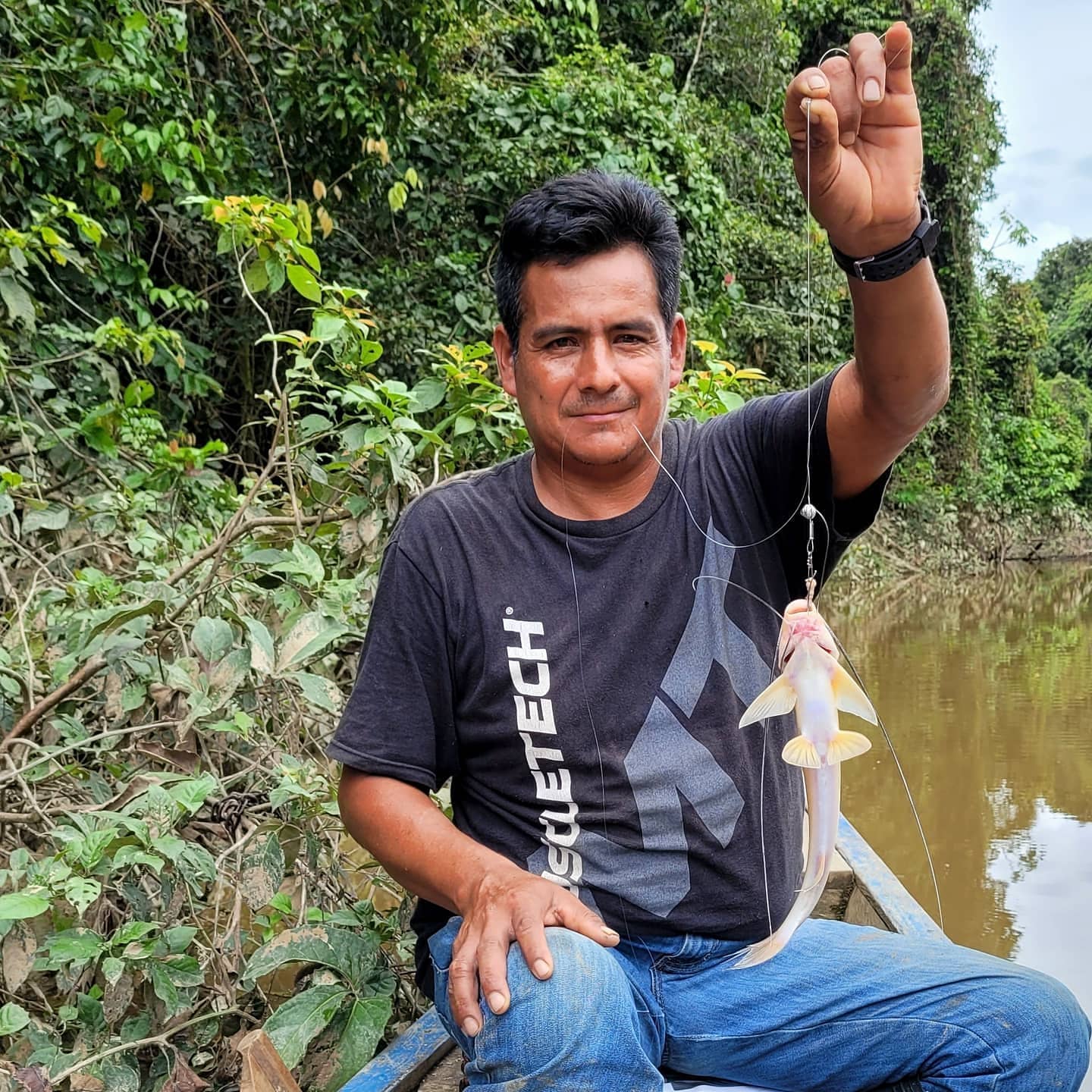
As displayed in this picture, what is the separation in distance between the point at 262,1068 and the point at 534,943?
0.59 meters

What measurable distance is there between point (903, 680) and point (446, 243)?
459 cm

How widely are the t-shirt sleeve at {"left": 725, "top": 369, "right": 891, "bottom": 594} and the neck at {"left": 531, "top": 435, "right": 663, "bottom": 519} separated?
17 cm

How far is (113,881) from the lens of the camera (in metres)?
2.30

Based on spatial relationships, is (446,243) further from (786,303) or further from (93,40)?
(786,303)

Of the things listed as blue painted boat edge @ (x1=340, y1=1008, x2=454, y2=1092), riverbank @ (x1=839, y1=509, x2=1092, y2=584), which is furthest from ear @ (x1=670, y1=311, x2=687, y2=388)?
riverbank @ (x1=839, y1=509, x2=1092, y2=584)

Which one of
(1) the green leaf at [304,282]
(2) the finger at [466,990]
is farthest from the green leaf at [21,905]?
(1) the green leaf at [304,282]

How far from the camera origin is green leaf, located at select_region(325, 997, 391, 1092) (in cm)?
191

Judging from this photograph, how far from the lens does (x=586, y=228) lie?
5.14 ft

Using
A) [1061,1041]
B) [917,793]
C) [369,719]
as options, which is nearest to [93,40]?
[369,719]

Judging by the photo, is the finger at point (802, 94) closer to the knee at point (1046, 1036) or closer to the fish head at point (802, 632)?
the fish head at point (802, 632)

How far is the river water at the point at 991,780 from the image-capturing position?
4066 mm

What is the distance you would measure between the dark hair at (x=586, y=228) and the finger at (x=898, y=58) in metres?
0.46

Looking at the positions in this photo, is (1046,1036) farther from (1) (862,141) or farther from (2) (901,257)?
(1) (862,141)

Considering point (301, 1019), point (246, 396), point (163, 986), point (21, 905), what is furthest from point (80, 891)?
point (246, 396)
